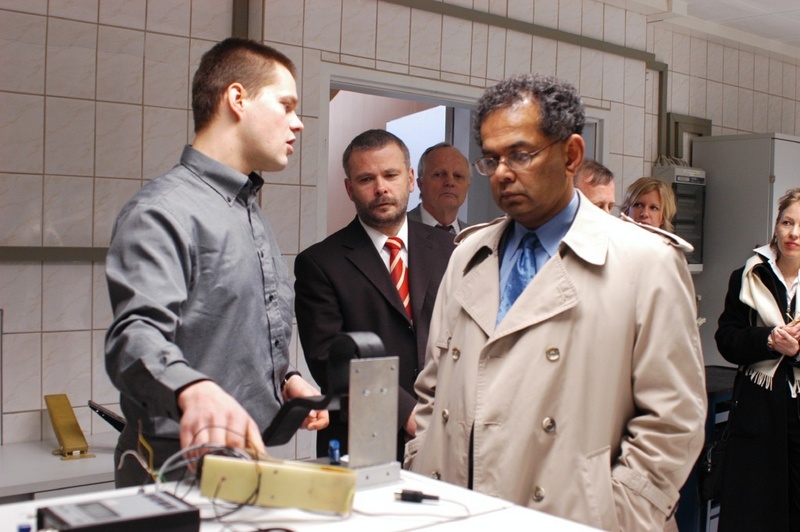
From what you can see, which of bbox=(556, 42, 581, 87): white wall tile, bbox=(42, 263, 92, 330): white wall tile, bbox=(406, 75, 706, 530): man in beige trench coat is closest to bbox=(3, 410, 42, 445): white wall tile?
bbox=(42, 263, 92, 330): white wall tile

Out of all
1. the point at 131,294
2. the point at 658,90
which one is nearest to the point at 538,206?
the point at 131,294

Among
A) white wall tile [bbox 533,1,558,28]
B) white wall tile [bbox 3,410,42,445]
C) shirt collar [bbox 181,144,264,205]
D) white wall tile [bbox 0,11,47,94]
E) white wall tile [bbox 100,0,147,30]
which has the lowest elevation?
white wall tile [bbox 3,410,42,445]

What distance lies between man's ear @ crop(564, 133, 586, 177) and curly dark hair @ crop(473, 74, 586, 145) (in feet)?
0.05

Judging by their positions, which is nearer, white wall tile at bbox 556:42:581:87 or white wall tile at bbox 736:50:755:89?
white wall tile at bbox 556:42:581:87

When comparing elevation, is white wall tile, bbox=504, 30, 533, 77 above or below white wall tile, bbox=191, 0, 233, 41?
above

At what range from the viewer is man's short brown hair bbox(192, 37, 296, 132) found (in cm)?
166

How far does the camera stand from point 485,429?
154cm

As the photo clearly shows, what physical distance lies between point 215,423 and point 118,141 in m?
2.31

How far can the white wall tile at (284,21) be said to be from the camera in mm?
3395

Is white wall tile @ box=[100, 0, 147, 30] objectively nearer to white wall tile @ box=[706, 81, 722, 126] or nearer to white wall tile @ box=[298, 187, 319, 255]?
white wall tile @ box=[298, 187, 319, 255]

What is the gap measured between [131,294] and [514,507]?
686 millimetres

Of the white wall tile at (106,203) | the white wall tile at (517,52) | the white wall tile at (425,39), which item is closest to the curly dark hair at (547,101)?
the white wall tile at (106,203)

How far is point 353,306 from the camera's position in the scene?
7.73ft

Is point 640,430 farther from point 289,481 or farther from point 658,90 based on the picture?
point 658,90
